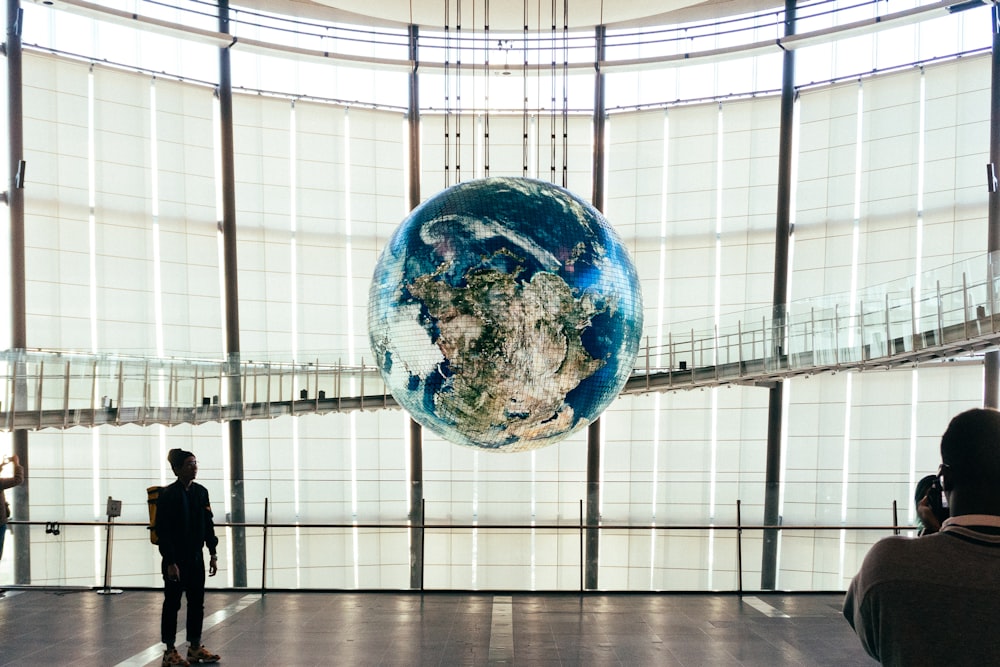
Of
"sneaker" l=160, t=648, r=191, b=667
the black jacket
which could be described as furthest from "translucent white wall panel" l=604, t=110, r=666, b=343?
"sneaker" l=160, t=648, r=191, b=667

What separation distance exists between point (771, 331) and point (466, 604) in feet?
27.7

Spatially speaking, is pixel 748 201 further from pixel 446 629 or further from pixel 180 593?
pixel 180 593

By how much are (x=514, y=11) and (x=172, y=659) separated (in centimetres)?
1518

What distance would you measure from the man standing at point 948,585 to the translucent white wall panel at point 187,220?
759 inches

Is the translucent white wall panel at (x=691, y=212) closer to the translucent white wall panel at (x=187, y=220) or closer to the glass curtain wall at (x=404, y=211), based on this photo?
the glass curtain wall at (x=404, y=211)

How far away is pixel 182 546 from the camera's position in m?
7.67

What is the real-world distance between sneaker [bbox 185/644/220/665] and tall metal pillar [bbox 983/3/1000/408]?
607 inches

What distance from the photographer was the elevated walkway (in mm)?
13422

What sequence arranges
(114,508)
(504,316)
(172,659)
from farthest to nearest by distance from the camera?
1. (114,508)
2. (172,659)
3. (504,316)

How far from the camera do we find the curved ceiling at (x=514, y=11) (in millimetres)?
18453

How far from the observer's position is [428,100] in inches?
815

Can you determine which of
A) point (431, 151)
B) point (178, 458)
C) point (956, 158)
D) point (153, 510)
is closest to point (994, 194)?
point (956, 158)

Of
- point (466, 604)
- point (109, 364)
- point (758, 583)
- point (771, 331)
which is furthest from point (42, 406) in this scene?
point (771, 331)

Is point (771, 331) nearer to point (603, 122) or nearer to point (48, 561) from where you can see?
point (603, 122)
